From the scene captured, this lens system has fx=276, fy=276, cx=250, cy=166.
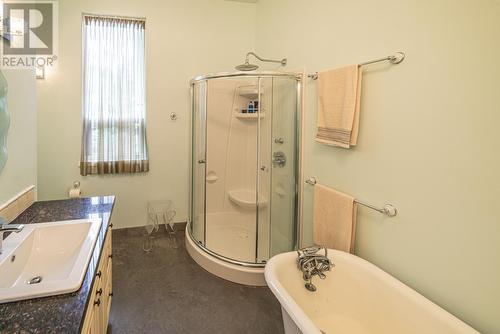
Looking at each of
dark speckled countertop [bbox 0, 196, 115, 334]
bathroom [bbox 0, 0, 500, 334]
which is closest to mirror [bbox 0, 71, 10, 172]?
bathroom [bbox 0, 0, 500, 334]

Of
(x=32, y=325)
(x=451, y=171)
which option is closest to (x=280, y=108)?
(x=451, y=171)

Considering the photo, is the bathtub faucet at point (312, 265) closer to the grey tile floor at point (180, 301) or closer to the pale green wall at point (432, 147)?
the pale green wall at point (432, 147)

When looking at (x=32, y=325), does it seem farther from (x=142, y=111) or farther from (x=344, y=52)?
(x=142, y=111)

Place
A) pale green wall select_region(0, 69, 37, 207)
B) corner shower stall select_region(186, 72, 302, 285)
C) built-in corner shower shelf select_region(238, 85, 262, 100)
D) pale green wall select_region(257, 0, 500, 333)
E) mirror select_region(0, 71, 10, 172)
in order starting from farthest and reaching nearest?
built-in corner shower shelf select_region(238, 85, 262, 100) < corner shower stall select_region(186, 72, 302, 285) < pale green wall select_region(0, 69, 37, 207) < mirror select_region(0, 71, 10, 172) < pale green wall select_region(257, 0, 500, 333)

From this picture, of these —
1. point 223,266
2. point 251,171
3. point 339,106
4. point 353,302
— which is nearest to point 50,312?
point 353,302

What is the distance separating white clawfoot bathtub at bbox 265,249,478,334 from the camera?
4.49 ft

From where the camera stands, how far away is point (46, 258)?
4.99 ft

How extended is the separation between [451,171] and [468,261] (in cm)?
44

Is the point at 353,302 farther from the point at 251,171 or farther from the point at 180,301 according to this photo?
the point at 251,171

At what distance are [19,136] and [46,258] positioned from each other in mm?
932

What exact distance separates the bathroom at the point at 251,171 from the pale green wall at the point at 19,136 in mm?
16

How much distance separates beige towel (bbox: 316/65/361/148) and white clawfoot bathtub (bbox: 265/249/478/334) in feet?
2.78

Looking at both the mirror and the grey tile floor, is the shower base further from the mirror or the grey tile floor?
the mirror

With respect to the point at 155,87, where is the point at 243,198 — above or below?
below
